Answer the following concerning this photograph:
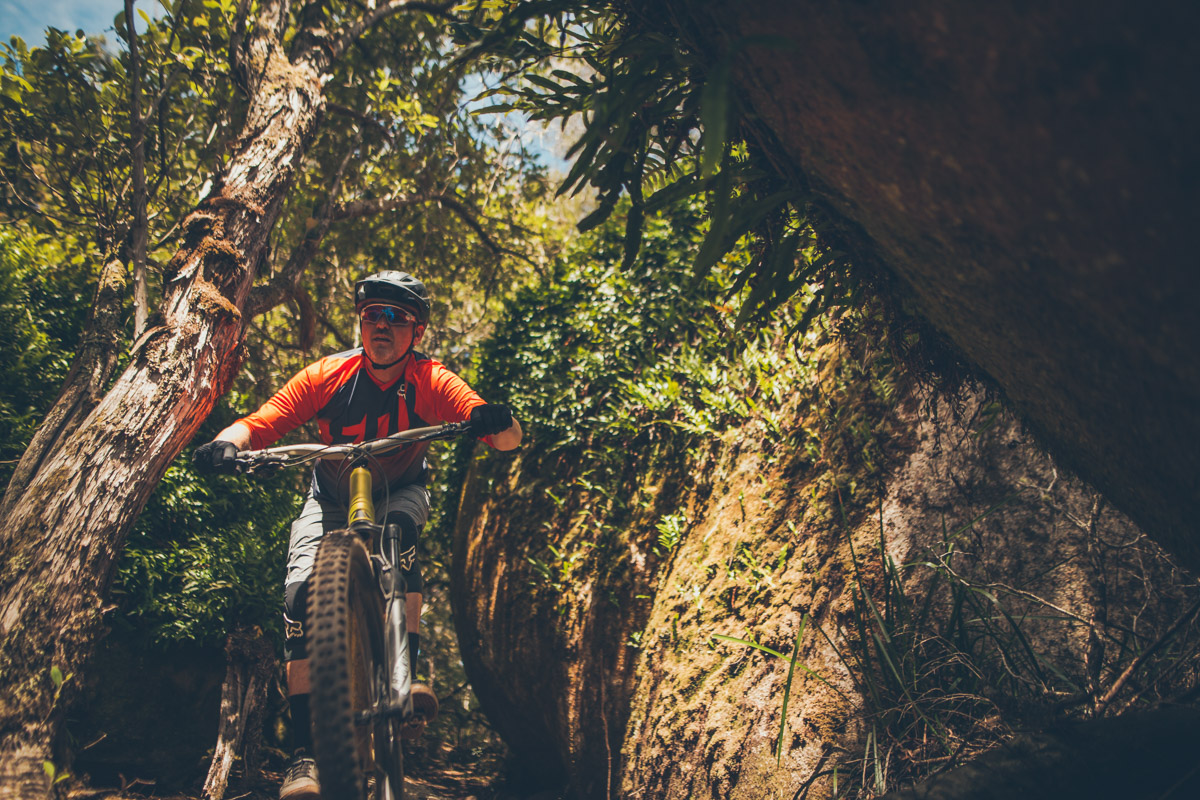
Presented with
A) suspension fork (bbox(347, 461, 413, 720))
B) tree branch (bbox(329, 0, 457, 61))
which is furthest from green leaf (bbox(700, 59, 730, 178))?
tree branch (bbox(329, 0, 457, 61))

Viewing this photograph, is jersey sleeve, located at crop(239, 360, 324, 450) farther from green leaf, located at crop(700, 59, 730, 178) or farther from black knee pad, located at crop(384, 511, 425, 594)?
green leaf, located at crop(700, 59, 730, 178)

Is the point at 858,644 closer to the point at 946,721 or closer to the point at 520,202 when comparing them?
the point at 946,721

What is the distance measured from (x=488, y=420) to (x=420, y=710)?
1.57 meters

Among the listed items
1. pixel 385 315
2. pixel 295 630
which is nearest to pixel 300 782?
pixel 295 630

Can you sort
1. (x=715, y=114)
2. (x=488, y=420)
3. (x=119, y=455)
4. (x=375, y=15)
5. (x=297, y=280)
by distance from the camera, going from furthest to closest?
1. (x=375, y=15)
2. (x=297, y=280)
3. (x=119, y=455)
4. (x=488, y=420)
5. (x=715, y=114)

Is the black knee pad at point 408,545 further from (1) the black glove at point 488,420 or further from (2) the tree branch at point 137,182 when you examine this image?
(2) the tree branch at point 137,182

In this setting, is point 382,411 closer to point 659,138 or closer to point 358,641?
point 358,641

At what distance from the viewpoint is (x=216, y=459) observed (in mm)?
2529

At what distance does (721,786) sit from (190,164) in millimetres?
8136

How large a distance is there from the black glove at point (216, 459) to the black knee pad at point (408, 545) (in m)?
0.73

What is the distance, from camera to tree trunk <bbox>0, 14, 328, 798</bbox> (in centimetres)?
273

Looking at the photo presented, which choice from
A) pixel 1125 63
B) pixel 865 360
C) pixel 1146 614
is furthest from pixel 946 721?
pixel 1125 63

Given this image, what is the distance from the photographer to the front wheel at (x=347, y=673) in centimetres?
182

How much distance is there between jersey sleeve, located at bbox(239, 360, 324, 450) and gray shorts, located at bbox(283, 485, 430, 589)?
43 centimetres
